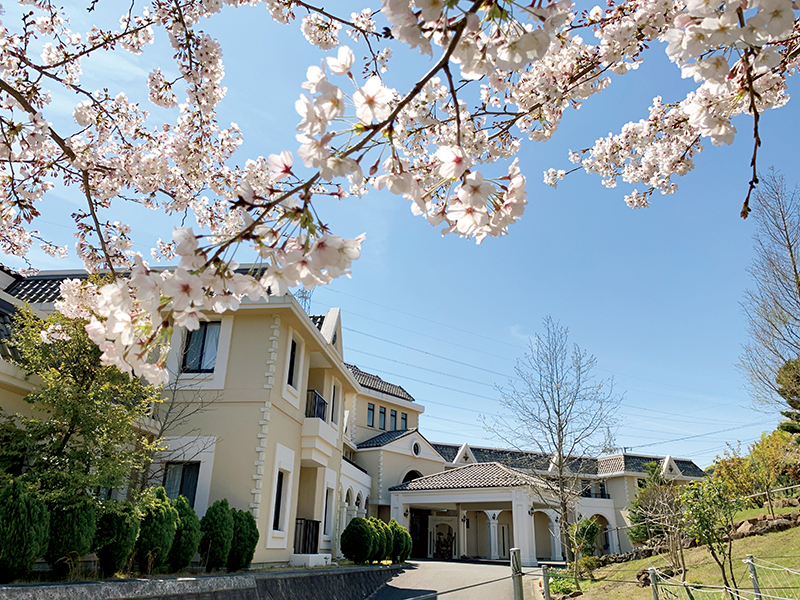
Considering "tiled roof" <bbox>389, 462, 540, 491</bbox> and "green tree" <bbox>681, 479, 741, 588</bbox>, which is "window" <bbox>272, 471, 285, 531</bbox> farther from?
"tiled roof" <bbox>389, 462, 540, 491</bbox>

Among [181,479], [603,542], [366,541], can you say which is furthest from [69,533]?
[603,542]

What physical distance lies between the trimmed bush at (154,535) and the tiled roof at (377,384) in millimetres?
21040

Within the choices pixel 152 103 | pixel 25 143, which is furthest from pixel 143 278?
pixel 152 103

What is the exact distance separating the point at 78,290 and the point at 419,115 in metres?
2.21

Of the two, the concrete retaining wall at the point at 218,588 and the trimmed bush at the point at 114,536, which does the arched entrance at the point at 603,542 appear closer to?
the concrete retaining wall at the point at 218,588

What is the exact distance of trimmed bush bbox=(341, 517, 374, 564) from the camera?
13992 millimetres

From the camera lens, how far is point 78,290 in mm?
2777

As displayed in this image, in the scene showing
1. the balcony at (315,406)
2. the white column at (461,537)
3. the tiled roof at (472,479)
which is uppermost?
the balcony at (315,406)

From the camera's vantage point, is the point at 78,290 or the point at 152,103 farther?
the point at 152,103

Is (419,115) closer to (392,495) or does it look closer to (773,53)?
(773,53)

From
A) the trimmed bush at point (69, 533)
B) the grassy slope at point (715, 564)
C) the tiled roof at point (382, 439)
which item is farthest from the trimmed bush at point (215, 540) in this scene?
the tiled roof at point (382, 439)

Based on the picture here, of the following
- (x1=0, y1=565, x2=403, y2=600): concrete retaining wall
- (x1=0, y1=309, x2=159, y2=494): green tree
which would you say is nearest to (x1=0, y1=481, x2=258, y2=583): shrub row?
(x1=0, y1=309, x2=159, y2=494): green tree

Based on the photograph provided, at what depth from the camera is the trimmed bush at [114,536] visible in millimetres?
6426

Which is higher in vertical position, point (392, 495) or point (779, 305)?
point (779, 305)
